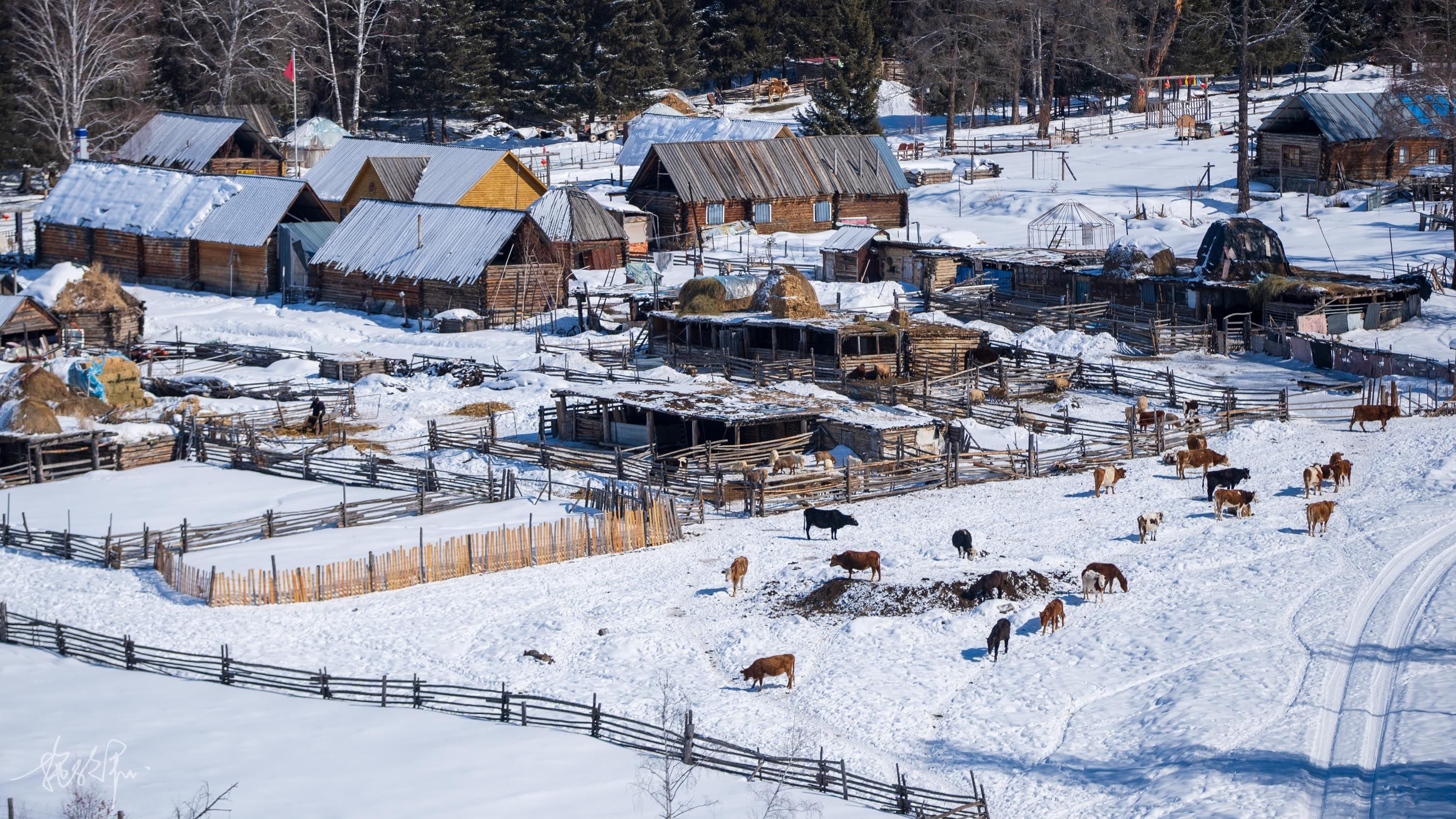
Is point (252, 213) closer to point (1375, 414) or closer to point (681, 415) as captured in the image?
point (681, 415)

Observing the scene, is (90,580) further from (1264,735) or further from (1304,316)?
(1304,316)

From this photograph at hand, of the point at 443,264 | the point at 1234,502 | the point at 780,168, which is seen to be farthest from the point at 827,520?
the point at 780,168

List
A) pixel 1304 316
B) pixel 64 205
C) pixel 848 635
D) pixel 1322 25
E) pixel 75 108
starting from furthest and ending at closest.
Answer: pixel 1322 25 → pixel 75 108 → pixel 64 205 → pixel 1304 316 → pixel 848 635

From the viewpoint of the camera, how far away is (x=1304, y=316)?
47.9 meters

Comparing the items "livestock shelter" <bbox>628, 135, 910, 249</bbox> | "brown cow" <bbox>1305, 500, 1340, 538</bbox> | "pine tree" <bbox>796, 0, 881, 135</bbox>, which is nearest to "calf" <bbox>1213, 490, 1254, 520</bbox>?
"brown cow" <bbox>1305, 500, 1340, 538</bbox>

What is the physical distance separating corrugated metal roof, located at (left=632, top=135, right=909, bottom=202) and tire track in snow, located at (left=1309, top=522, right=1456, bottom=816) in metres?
41.6

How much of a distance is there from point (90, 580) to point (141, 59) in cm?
6210

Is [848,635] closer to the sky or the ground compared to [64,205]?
closer to the ground

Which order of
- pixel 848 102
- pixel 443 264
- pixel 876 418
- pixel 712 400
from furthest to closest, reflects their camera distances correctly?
pixel 848 102 → pixel 443 264 → pixel 712 400 → pixel 876 418

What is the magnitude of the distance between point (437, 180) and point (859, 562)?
150 ft

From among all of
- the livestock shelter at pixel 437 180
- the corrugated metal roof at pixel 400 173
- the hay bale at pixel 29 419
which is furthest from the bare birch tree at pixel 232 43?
the hay bale at pixel 29 419

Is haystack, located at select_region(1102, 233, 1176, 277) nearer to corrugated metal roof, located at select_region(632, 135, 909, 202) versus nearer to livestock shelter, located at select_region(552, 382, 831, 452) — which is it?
livestock shelter, located at select_region(552, 382, 831, 452)

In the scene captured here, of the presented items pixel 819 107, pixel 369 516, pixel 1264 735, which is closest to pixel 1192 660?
pixel 1264 735

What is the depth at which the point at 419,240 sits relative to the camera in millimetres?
→ 57844
